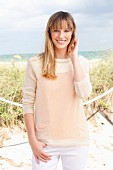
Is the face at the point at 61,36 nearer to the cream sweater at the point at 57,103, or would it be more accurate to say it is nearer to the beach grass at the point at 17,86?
the cream sweater at the point at 57,103

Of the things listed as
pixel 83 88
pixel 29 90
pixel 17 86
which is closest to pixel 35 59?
pixel 29 90

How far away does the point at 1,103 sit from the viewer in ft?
13.8

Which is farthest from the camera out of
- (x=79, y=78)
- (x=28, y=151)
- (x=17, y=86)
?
(x=17, y=86)

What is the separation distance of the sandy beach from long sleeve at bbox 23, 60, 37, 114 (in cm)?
174

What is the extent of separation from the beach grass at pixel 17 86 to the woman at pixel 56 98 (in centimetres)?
236

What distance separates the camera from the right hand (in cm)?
175

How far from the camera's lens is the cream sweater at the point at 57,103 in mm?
1745

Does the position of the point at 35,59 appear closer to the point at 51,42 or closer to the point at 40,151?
the point at 51,42

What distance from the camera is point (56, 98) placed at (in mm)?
1753

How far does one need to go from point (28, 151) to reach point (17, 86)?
2.89 feet

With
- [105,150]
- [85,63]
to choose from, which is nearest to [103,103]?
[105,150]

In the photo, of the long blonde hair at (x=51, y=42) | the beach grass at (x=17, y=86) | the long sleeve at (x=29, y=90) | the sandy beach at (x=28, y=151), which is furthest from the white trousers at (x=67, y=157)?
the beach grass at (x=17, y=86)

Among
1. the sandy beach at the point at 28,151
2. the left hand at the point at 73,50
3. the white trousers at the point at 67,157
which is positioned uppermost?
the left hand at the point at 73,50

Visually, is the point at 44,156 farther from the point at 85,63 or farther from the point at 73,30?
the point at 73,30
